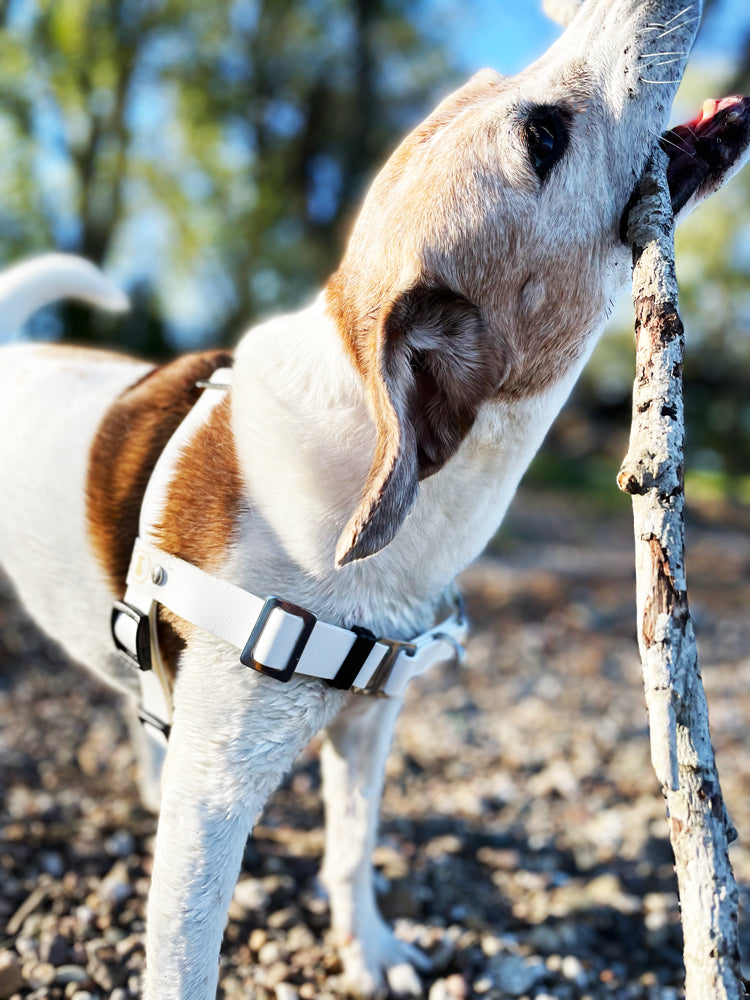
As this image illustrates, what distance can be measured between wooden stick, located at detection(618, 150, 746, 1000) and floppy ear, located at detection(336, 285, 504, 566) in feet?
1.22

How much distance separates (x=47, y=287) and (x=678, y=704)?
248cm

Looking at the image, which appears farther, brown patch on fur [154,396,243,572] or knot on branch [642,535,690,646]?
brown patch on fur [154,396,243,572]

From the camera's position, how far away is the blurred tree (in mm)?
10789

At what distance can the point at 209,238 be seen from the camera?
1323 centimetres

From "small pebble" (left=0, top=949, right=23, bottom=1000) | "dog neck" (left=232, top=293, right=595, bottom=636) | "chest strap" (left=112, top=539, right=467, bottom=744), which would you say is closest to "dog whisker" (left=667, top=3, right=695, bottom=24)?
"dog neck" (left=232, top=293, right=595, bottom=636)

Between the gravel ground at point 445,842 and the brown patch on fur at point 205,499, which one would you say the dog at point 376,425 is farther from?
the gravel ground at point 445,842

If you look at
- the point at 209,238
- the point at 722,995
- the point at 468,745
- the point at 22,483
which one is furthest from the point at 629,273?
the point at 209,238

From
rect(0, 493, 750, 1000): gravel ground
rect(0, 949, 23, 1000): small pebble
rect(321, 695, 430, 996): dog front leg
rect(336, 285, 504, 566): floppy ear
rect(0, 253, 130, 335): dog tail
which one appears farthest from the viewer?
rect(0, 253, 130, 335): dog tail

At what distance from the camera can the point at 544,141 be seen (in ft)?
5.08

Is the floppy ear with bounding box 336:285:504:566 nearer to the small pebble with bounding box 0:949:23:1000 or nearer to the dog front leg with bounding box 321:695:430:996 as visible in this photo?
the dog front leg with bounding box 321:695:430:996

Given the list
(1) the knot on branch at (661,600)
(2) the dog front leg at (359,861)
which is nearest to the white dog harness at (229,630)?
(2) the dog front leg at (359,861)

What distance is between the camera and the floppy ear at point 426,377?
1.33 meters

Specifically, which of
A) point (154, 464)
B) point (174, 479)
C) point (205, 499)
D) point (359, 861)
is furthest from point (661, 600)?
point (359, 861)

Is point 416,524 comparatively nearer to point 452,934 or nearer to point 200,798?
point 200,798
